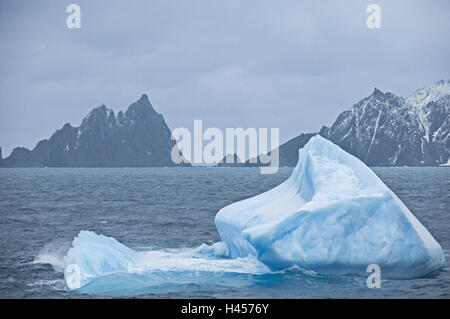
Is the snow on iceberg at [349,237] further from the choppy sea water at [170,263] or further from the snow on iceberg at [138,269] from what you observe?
the snow on iceberg at [138,269]

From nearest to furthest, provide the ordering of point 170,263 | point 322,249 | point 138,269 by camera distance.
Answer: point 322,249 → point 138,269 → point 170,263

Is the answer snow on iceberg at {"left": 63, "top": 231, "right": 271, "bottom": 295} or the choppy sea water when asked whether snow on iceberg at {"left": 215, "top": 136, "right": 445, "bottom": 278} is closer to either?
the choppy sea water

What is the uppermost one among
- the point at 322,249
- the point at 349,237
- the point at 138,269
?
the point at 349,237

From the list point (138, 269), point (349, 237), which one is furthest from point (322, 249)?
point (138, 269)

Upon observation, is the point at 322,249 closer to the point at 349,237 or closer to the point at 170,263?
the point at 349,237

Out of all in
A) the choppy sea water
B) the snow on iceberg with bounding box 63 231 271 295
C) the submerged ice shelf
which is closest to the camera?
the choppy sea water

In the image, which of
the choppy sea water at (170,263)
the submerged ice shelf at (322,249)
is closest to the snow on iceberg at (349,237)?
the submerged ice shelf at (322,249)

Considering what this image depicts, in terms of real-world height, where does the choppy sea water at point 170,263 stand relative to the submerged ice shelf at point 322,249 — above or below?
below

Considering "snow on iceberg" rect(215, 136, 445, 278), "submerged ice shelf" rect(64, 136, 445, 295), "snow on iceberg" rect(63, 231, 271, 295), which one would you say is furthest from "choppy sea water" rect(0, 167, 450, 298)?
"snow on iceberg" rect(215, 136, 445, 278)

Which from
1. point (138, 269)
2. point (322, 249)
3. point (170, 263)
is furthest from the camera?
point (170, 263)
